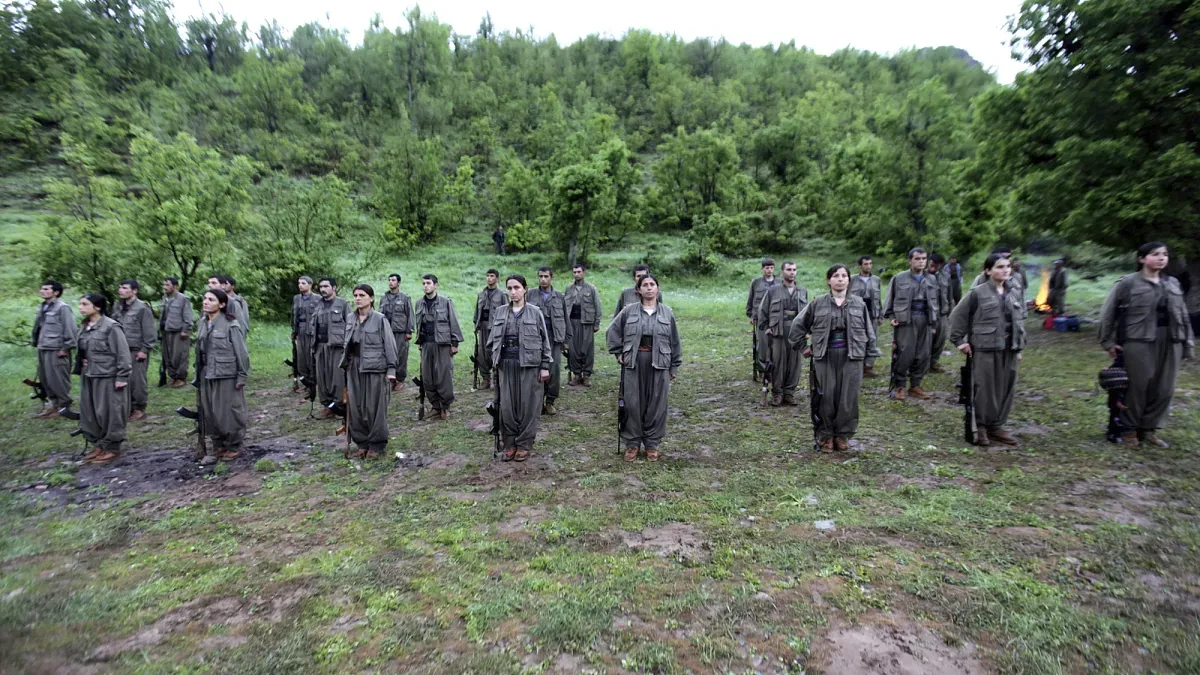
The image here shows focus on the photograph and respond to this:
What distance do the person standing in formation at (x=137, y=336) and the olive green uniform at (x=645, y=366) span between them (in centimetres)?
752

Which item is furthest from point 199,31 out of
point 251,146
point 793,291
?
point 793,291

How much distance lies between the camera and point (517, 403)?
277 inches

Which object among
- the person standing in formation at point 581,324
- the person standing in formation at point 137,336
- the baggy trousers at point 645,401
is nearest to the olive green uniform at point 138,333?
the person standing in formation at point 137,336

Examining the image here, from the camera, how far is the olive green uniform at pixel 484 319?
1006 centimetres

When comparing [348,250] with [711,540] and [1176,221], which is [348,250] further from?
[1176,221]

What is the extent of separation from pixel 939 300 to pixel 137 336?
1246cm

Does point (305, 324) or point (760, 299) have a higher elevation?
point (760, 299)

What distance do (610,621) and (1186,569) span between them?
3.64 meters

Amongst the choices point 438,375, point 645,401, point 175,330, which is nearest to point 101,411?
point 438,375

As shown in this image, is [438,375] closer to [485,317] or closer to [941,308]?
[485,317]

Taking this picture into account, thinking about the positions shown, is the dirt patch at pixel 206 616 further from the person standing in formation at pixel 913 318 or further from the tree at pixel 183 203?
the tree at pixel 183 203

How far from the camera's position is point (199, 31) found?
5409cm

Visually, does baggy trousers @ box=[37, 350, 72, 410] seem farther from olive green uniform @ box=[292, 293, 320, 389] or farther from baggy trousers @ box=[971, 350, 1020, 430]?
baggy trousers @ box=[971, 350, 1020, 430]

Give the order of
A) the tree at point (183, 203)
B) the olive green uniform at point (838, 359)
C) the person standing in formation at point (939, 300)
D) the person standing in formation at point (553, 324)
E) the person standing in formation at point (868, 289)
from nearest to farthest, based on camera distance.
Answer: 1. the olive green uniform at point (838, 359)
2. the person standing in formation at point (553, 324)
3. the person standing in formation at point (868, 289)
4. the person standing in formation at point (939, 300)
5. the tree at point (183, 203)
